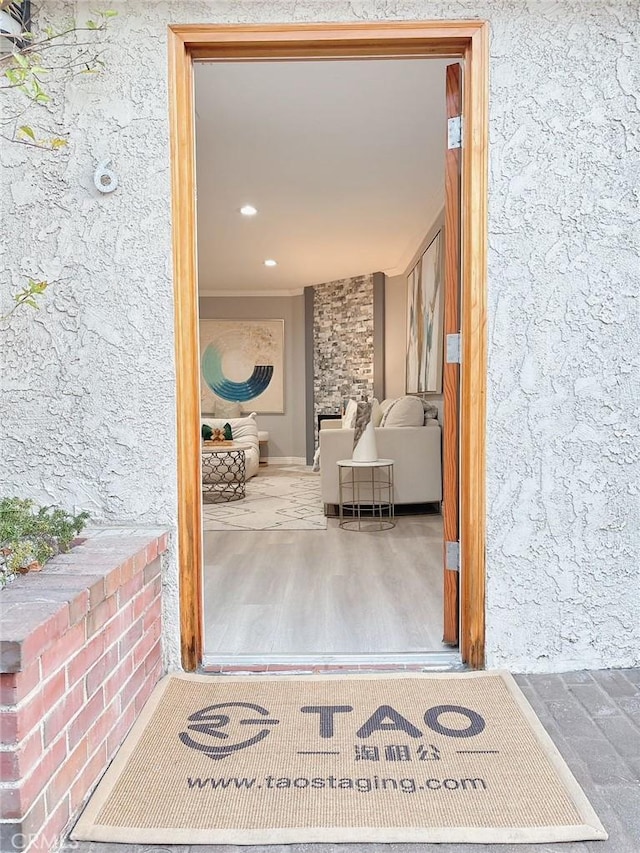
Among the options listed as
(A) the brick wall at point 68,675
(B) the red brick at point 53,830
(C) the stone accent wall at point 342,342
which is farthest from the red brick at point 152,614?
(C) the stone accent wall at point 342,342

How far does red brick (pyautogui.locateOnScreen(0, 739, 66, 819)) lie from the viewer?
3.60 feet

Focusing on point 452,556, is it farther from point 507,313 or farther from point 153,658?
point 153,658

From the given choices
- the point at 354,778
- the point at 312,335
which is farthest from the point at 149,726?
the point at 312,335

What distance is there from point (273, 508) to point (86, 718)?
382 cm

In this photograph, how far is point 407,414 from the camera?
495 cm

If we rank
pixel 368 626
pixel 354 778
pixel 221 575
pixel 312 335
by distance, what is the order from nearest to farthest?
pixel 354 778
pixel 368 626
pixel 221 575
pixel 312 335

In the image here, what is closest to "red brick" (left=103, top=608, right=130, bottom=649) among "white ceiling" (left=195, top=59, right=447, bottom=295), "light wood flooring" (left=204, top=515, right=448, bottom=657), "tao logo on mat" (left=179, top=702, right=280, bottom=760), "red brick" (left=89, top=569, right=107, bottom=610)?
"red brick" (left=89, top=569, right=107, bottom=610)

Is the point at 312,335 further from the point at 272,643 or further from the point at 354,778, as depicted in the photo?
the point at 354,778

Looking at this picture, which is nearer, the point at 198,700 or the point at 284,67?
the point at 198,700

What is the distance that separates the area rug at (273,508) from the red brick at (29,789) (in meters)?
3.11

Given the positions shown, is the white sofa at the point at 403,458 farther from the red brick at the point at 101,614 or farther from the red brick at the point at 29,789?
the red brick at the point at 29,789

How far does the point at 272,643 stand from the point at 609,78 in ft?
7.47

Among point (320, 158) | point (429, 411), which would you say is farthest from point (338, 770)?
point (429, 411)

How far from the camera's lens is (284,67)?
9.35 feet
